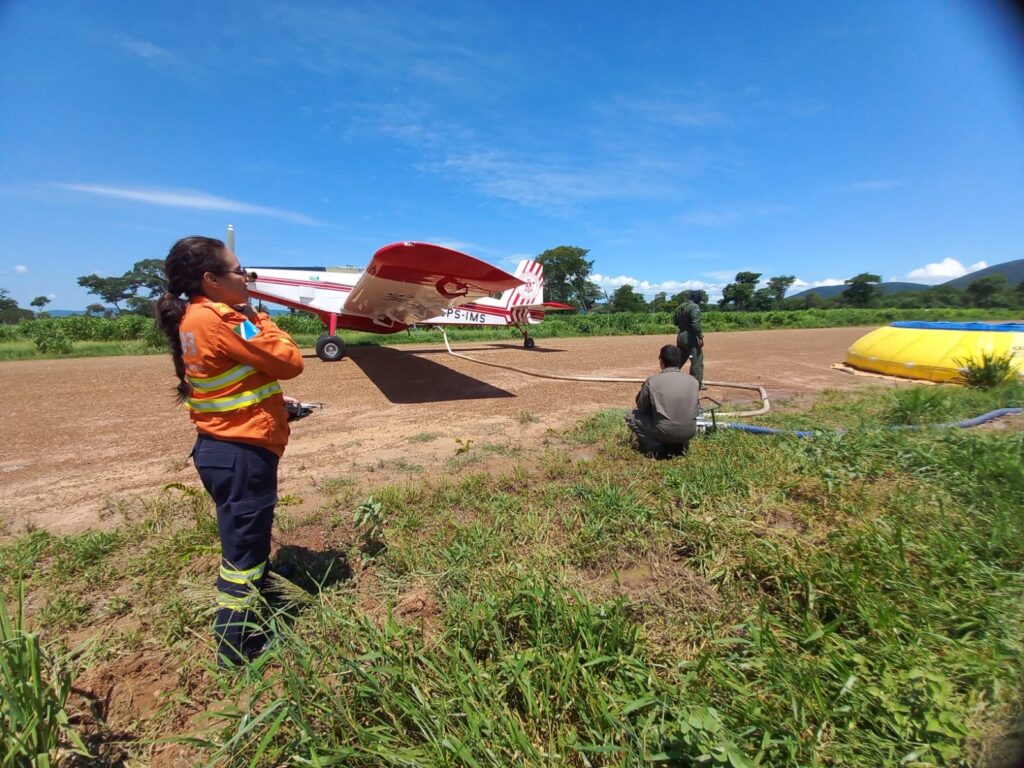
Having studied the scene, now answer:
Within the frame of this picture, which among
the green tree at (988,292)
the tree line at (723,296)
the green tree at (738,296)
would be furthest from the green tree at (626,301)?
Result: the green tree at (988,292)

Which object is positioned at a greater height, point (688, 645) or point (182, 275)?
point (182, 275)

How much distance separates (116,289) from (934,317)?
373 feet

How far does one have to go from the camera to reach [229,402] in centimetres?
169

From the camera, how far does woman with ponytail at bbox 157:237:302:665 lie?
1657 mm

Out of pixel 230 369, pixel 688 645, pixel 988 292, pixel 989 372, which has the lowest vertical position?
pixel 688 645

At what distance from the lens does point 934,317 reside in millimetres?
40406

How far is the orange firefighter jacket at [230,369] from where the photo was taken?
5.41 feet

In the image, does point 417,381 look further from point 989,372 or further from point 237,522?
point 989,372

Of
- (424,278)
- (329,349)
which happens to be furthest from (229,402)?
(329,349)

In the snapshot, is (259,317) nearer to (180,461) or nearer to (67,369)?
(180,461)

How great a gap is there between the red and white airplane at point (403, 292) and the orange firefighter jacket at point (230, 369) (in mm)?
4657

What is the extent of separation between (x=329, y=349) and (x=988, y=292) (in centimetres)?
6558

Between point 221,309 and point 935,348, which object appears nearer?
point 221,309

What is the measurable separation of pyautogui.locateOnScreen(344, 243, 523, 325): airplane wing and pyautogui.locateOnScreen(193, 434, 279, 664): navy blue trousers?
486cm
